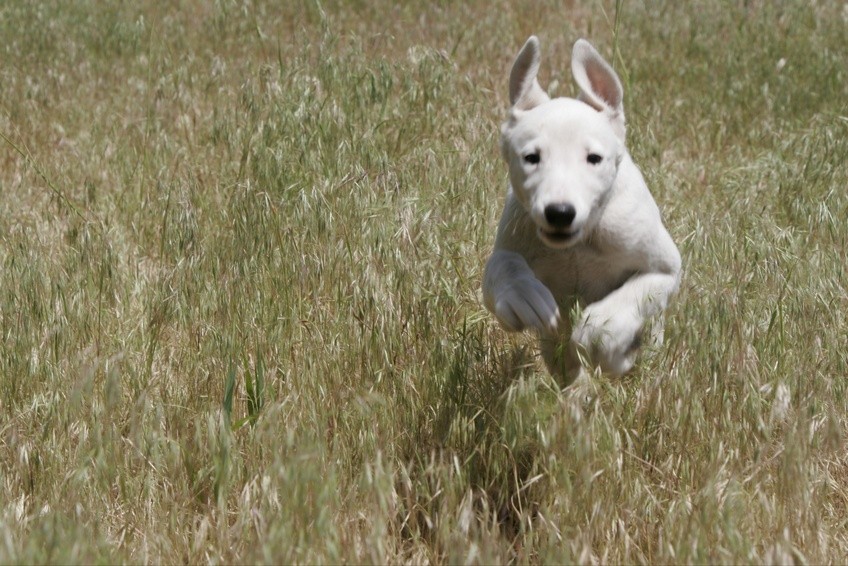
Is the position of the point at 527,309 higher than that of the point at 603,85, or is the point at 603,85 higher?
the point at 603,85

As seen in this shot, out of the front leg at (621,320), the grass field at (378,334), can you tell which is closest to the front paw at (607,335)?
the front leg at (621,320)

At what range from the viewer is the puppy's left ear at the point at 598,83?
3.27m

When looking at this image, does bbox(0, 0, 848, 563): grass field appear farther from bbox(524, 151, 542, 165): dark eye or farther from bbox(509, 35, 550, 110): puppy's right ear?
bbox(509, 35, 550, 110): puppy's right ear

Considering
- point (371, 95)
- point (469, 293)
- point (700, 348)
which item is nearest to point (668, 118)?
point (371, 95)

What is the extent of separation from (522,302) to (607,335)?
25 centimetres

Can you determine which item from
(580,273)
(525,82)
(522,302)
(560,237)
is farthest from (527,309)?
(525,82)

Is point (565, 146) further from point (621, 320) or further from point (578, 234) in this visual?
point (621, 320)

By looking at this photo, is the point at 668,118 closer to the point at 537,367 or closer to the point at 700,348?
the point at 537,367

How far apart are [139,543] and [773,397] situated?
1.81 m

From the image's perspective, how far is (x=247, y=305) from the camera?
4.08 meters

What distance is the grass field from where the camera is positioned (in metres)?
2.87

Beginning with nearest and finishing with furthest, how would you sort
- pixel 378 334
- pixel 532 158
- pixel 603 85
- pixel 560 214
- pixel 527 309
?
1. pixel 560 214
2. pixel 527 309
3. pixel 532 158
4. pixel 603 85
5. pixel 378 334

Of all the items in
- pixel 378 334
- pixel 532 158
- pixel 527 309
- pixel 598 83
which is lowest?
pixel 378 334

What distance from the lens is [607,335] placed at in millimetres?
2979
